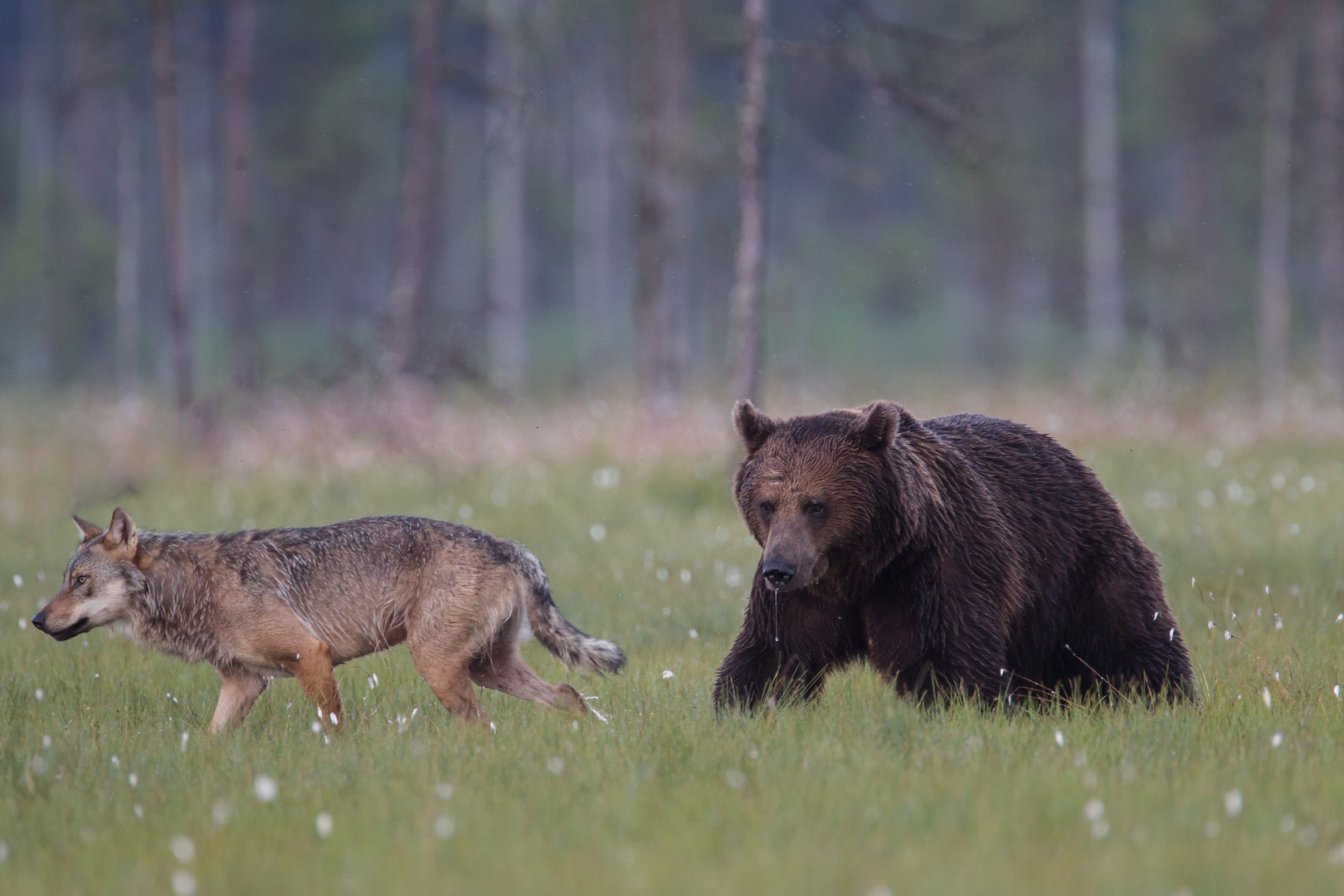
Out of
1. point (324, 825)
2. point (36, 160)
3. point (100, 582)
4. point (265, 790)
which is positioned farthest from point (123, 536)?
point (36, 160)

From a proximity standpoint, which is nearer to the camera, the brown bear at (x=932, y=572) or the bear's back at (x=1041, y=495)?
the brown bear at (x=932, y=572)

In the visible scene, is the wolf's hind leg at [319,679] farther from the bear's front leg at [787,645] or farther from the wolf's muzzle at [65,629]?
the bear's front leg at [787,645]

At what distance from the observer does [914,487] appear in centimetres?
547

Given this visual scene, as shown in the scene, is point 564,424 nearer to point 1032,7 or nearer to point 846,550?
point 846,550

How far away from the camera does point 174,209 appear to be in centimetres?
1755

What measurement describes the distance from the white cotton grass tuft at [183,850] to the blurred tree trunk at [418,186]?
558 inches

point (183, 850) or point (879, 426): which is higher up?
point (879, 426)

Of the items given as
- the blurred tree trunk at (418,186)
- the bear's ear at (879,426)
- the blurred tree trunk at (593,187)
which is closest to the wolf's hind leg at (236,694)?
the bear's ear at (879,426)

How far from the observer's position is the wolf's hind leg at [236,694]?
5.83 meters

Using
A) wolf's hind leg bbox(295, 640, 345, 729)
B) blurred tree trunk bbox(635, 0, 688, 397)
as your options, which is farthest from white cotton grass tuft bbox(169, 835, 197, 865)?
blurred tree trunk bbox(635, 0, 688, 397)

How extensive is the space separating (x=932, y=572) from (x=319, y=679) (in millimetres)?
2732

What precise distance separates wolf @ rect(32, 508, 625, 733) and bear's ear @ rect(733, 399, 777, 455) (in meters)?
1.18

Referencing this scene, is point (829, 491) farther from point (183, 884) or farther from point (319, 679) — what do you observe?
point (183, 884)

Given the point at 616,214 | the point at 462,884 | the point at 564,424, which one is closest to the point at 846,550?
the point at 462,884
